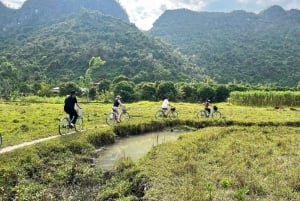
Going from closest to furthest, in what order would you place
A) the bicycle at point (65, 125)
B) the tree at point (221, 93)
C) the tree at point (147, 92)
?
the bicycle at point (65, 125)
the tree at point (147, 92)
the tree at point (221, 93)

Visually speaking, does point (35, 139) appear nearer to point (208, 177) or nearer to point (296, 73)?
point (208, 177)

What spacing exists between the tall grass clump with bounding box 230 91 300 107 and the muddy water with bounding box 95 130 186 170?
121ft

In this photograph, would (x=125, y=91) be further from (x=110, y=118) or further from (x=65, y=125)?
(x=65, y=125)

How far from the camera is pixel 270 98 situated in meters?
64.1

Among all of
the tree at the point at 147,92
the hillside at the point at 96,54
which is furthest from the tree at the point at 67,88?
the hillside at the point at 96,54

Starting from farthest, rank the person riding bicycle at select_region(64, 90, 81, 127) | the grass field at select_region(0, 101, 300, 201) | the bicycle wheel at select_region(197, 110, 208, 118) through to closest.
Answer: the bicycle wheel at select_region(197, 110, 208, 118) → the person riding bicycle at select_region(64, 90, 81, 127) → the grass field at select_region(0, 101, 300, 201)

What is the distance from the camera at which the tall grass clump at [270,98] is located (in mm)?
62750

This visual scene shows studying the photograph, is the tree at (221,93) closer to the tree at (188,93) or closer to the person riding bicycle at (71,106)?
the tree at (188,93)

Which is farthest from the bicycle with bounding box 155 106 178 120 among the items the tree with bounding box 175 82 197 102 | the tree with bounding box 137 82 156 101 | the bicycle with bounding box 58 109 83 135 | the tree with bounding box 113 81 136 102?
the tree with bounding box 175 82 197 102

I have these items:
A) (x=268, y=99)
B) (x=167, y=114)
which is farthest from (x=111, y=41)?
(x=167, y=114)

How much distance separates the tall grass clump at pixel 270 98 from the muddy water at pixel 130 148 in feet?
121

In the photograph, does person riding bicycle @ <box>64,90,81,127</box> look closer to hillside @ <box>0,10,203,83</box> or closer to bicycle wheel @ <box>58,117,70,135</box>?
bicycle wheel @ <box>58,117,70,135</box>

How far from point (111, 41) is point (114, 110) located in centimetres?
15532

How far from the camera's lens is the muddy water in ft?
68.5
